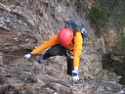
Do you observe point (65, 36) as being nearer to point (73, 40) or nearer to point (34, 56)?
point (73, 40)

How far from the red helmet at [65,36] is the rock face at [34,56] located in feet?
2.80

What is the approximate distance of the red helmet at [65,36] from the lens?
22.1 ft

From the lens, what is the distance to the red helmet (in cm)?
674

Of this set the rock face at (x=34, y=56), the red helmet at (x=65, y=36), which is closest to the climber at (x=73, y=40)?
the red helmet at (x=65, y=36)

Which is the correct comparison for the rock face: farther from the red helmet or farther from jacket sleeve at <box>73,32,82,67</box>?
the red helmet

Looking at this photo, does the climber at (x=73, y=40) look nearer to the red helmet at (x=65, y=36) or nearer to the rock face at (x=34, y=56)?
the red helmet at (x=65, y=36)

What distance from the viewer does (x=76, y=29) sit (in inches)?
268

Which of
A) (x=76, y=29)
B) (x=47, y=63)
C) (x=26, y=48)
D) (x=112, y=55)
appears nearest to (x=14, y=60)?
(x=26, y=48)

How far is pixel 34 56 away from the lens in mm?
9250

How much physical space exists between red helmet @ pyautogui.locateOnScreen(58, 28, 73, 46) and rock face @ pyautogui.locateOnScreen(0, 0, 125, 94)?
85 centimetres

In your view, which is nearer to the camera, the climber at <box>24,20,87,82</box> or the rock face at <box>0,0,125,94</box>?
the rock face at <box>0,0,125,94</box>

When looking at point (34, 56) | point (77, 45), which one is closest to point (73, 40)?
point (77, 45)

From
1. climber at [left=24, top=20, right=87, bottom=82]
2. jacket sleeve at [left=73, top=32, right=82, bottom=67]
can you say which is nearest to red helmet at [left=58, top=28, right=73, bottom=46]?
climber at [left=24, top=20, right=87, bottom=82]

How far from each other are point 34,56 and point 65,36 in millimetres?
2648
